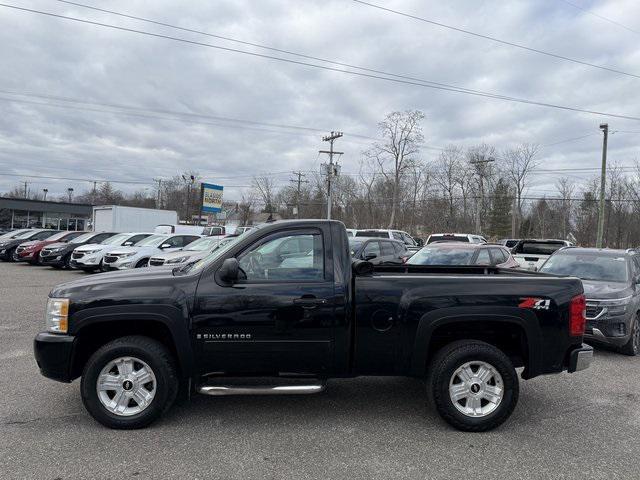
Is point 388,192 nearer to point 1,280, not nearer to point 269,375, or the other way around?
point 1,280

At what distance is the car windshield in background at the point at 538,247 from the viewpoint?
15.8 metres

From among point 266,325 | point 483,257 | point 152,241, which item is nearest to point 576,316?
point 266,325

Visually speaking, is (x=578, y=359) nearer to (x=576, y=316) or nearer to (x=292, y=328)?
(x=576, y=316)

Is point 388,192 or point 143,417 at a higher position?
point 388,192

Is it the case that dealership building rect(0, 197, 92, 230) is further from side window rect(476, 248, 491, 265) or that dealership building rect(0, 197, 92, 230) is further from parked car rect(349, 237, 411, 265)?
side window rect(476, 248, 491, 265)

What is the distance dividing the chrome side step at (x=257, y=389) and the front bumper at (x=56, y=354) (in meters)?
1.16

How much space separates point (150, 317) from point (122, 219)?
28.2 meters

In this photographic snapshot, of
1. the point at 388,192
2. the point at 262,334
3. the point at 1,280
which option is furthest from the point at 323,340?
the point at 388,192

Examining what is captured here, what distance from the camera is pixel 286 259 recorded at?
4531mm

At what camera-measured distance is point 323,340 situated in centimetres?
432

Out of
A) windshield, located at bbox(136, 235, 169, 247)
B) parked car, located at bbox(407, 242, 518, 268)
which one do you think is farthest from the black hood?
windshield, located at bbox(136, 235, 169, 247)

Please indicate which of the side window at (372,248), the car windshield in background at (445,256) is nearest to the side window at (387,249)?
the side window at (372,248)

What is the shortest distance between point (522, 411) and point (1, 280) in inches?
620

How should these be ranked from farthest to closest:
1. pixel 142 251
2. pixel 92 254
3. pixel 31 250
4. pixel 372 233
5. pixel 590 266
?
pixel 372 233 → pixel 31 250 → pixel 92 254 → pixel 142 251 → pixel 590 266
